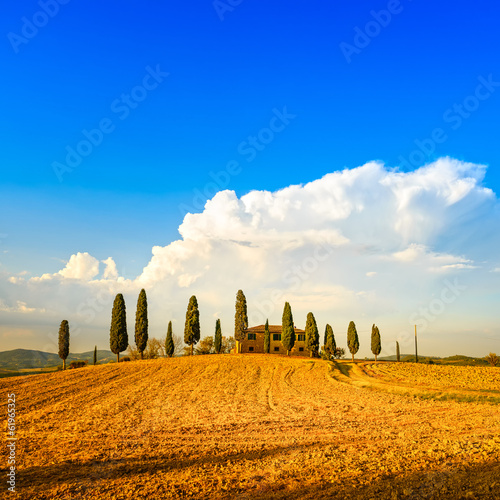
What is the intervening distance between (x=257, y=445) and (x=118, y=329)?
45.6m

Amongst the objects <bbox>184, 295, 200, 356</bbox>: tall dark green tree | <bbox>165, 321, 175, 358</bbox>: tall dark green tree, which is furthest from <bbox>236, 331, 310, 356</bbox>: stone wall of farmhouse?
<bbox>165, 321, 175, 358</bbox>: tall dark green tree

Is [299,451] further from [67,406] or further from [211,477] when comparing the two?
[67,406]

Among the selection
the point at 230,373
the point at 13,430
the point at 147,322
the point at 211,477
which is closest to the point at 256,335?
the point at 147,322

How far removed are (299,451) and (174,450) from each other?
365 centimetres

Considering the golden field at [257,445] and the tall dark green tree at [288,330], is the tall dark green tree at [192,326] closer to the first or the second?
the tall dark green tree at [288,330]

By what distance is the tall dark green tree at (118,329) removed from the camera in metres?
51.8

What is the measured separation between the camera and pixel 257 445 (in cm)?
1103

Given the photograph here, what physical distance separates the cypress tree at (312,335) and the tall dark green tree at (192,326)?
19.5m

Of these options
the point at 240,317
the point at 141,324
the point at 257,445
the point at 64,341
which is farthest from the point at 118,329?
the point at 257,445

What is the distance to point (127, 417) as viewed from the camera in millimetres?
16094

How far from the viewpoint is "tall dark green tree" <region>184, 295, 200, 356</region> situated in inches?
2386

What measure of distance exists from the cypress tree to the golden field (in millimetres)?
39804

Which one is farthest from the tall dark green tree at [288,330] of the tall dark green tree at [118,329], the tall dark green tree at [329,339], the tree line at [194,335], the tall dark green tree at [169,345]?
the tall dark green tree at [118,329]

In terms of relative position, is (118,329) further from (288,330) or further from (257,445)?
(257,445)
